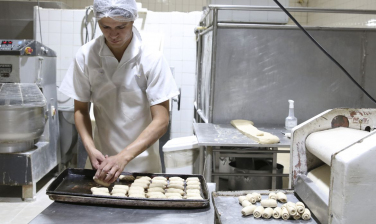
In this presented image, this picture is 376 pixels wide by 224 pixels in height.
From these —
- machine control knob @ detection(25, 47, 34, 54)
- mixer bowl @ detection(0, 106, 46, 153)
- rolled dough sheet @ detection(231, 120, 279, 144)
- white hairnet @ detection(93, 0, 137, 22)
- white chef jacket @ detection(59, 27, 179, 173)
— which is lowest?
mixer bowl @ detection(0, 106, 46, 153)

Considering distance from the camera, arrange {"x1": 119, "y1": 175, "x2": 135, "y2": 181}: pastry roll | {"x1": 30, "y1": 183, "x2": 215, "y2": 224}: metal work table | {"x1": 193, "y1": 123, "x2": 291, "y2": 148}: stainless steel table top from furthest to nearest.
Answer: {"x1": 193, "y1": 123, "x2": 291, "y2": 148}: stainless steel table top
{"x1": 119, "y1": 175, "x2": 135, "y2": 181}: pastry roll
{"x1": 30, "y1": 183, "x2": 215, "y2": 224}: metal work table

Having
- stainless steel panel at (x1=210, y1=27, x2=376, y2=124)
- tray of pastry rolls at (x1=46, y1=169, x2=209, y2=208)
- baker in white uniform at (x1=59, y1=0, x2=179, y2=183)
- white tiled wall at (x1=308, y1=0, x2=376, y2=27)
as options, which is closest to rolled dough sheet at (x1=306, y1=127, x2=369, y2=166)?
tray of pastry rolls at (x1=46, y1=169, x2=209, y2=208)

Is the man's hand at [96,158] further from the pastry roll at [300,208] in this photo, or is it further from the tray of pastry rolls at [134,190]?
the pastry roll at [300,208]

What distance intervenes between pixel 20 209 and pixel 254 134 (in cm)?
227

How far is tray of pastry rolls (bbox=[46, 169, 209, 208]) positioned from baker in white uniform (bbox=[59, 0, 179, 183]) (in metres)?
0.15

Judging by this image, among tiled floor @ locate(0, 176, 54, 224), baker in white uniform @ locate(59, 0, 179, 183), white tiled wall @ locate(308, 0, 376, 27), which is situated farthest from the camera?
white tiled wall @ locate(308, 0, 376, 27)

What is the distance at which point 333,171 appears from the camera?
39.4 inches

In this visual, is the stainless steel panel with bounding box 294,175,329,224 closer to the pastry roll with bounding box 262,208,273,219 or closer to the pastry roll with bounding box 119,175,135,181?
the pastry roll with bounding box 262,208,273,219

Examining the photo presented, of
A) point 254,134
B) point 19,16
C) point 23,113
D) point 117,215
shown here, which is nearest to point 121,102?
point 117,215

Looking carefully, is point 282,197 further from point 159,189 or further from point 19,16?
point 19,16

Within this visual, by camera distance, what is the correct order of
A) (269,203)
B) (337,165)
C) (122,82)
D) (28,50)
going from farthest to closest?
(28,50) < (122,82) < (269,203) < (337,165)

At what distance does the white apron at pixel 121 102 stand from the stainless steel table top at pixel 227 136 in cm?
58

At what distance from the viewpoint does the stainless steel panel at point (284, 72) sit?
10.4 feet

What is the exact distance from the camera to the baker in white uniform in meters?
1.69
